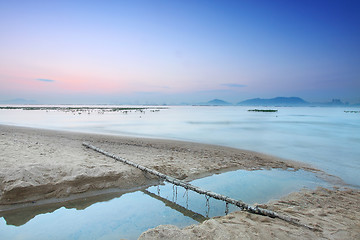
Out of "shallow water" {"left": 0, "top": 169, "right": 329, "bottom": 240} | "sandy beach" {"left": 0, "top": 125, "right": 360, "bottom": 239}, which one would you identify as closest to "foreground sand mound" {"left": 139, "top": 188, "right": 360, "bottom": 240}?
"sandy beach" {"left": 0, "top": 125, "right": 360, "bottom": 239}

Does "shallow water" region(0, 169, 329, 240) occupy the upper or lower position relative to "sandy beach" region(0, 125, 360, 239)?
lower

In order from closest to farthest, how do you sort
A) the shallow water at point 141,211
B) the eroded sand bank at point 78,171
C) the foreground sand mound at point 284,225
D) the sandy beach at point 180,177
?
1. the foreground sand mound at point 284,225
2. the sandy beach at point 180,177
3. the shallow water at point 141,211
4. the eroded sand bank at point 78,171

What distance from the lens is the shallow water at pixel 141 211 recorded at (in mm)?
5648

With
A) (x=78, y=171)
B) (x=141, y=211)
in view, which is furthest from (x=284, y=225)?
(x=78, y=171)

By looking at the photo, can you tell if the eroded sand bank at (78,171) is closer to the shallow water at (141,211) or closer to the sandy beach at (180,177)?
the sandy beach at (180,177)

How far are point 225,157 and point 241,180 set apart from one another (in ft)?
11.3

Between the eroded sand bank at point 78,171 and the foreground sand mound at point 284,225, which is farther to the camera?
the eroded sand bank at point 78,171

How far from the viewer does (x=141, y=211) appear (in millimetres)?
6703

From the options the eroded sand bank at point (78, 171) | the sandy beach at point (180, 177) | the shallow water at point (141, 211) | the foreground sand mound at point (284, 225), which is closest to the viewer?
the foreground sand mound at point (284, 225)

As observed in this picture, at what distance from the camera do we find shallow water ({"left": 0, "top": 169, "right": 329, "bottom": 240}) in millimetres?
5648

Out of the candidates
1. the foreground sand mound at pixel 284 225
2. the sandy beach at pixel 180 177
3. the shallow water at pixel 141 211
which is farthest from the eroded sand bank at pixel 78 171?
the foreground sand mound at pixel 284 225

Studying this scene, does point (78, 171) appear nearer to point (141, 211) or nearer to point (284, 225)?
point (141, 211)

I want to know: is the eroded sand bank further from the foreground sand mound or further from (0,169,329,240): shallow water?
the foreground sand mound

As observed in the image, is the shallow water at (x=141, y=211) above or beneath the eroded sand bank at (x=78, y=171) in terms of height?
beneath
